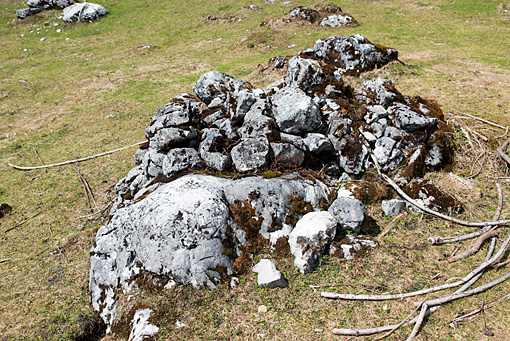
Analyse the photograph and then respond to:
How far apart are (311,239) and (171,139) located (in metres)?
5.35

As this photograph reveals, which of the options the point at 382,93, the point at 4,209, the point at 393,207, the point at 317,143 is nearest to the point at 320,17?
the point at 382,93

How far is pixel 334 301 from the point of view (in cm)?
669

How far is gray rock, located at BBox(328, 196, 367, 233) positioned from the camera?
8.10 meters

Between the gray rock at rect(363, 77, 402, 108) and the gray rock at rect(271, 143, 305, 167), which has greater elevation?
the gray rock at rect(363, 77, 402, 108)

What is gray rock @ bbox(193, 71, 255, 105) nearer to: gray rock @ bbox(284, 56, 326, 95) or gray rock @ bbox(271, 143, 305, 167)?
gray rock @ bbox(284, 56, 326, 95)

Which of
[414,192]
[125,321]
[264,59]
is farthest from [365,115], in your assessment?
[264,59]

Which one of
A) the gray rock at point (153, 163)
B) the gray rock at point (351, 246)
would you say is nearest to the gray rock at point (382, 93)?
the gray rock at point (351, 246)

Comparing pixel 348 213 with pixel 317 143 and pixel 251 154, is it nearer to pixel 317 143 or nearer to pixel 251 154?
pixel 317 143

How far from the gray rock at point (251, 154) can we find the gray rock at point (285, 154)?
0.34 metres

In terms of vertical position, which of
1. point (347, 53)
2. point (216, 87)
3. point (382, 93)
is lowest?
point (382, 93)

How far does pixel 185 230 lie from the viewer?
7.32m

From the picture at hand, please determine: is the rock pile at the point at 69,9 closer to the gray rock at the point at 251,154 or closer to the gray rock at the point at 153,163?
the gray rock at the point at 153,163

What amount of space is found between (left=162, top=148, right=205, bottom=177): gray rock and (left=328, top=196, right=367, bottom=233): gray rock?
4317 mm

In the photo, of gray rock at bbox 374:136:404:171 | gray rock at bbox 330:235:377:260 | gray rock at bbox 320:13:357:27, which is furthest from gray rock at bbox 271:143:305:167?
gray rock at bbox 320:13:357:27
